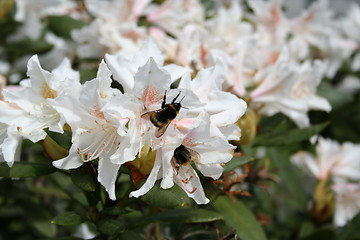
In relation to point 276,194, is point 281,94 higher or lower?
higher

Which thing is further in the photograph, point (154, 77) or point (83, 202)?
point (83, 202)

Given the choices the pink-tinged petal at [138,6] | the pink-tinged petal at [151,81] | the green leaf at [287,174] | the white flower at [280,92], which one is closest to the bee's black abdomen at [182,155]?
the pink-tinged petal at [151,81]

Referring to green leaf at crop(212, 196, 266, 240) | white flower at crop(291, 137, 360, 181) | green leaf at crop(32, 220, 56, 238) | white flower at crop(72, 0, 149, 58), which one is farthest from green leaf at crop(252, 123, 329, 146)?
green leaf at crop(32, 220, 56, 238)

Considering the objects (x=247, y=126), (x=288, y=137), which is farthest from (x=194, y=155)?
(x=288, y=137)

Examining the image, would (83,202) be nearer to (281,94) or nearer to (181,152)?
(181,152)

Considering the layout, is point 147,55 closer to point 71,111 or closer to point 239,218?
point 71,111

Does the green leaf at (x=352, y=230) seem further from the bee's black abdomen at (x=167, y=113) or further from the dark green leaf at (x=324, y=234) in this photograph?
the bee's black abdomen at (x=167, y=113)

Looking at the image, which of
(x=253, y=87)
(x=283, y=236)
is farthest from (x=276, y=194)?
(x=253, y=87)
